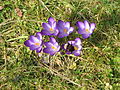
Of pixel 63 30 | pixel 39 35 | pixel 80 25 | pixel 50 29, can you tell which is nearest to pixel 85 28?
pixel 80 25

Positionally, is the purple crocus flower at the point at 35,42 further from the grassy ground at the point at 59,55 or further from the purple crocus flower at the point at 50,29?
the grassy ground at the point at 59,55

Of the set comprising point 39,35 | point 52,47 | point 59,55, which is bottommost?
Result: point 59,55

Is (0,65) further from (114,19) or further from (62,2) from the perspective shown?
Result: (114,19)

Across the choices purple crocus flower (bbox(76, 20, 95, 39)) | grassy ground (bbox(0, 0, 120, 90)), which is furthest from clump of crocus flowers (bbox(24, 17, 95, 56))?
grassy ground (bbox(0, 0, 120, 90))

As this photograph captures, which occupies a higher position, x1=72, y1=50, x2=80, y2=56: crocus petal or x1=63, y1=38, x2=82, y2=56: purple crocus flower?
x1=63, y1=38, x2=82, y2=56: purple crocus flower

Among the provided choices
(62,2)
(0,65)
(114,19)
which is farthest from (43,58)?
(114,19)

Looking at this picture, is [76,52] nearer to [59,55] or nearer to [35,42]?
[59,55]

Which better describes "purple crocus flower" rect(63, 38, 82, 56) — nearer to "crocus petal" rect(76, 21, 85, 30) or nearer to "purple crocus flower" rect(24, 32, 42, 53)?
"crocus petal" rect(76, 21, 85, 30)

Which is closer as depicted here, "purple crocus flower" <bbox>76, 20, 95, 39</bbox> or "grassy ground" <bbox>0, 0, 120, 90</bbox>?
"purple crocus flower" <bbox>76, 20, 95, 39</bbox>
